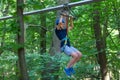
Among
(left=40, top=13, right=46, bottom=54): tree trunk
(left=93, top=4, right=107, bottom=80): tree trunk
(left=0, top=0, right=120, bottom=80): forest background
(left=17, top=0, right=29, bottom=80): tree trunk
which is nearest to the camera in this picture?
(left=17, top=0, right=29, bottom=80): tree trunk

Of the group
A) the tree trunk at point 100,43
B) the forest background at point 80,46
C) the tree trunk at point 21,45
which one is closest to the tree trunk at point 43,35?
the forest background at point 80,46

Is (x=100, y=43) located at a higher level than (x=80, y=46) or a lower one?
higher

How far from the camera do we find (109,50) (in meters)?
11.4

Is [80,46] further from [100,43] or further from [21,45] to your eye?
[21,45]

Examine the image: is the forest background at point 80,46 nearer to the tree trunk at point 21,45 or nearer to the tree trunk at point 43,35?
the tree trunk at point 43,35

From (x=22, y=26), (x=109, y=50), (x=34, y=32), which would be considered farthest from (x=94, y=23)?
(x=22, y=26)

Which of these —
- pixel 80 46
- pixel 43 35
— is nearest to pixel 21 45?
pixel 80 46

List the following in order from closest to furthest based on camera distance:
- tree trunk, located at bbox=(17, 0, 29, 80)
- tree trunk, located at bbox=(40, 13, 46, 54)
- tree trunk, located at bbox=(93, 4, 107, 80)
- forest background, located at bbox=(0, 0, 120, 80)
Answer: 1. tree trunk, located at bbox=(17, 0, 29, 80)
2. forest background, located at bbox=(0, 0, 120, 80)
3. tree trunk, located at bbox=(93, 4, 107, 80)
4. tree trunk, located at bbox=(40, 13, 46, 54)

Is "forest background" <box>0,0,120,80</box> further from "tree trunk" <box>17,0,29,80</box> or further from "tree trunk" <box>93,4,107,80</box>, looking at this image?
"tree trunk" <box>17,0,29,80</box>

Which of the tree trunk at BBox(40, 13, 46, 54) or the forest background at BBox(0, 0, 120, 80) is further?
the tree trunk at BBox(40, 13, 46, 54)

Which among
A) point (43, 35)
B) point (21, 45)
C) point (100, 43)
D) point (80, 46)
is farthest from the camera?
point (43, 35)

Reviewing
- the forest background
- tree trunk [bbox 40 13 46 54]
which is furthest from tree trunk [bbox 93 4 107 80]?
tree trunk [bbox 40 13 46 54]

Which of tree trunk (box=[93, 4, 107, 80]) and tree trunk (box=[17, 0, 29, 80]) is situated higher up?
tree trunk (box=[17, 0, 29, 80])

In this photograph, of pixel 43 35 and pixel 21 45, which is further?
pixel 43 35
